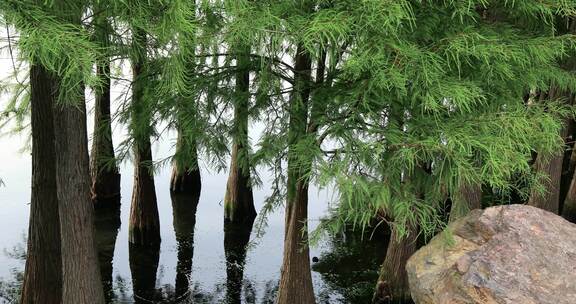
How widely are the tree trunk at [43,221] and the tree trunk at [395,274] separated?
638 cm

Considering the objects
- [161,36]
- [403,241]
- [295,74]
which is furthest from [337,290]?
[161,36]

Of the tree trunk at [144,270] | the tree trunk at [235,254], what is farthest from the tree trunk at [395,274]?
the tree trunk at [144,270]

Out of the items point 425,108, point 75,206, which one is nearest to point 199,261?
point 75,206

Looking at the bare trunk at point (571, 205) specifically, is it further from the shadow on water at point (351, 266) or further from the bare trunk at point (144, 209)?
the bare trunk at point (144, 209)

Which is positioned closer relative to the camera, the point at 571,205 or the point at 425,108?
the point at 425,108

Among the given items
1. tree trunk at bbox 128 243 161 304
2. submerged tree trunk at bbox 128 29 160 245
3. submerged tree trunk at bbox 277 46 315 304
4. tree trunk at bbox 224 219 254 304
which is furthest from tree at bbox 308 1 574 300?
tree trunk at bbox 128 243 161 304

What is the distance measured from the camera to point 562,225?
8094 millimetres

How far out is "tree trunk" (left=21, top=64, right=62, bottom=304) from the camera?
962 cm

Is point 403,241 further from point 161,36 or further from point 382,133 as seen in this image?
point 161,36

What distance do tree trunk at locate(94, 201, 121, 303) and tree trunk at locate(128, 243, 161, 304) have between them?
1.79ft

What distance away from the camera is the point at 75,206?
9.01m

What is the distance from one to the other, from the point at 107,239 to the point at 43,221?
24.8 feet

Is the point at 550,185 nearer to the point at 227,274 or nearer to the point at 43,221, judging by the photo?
the point at 227,274

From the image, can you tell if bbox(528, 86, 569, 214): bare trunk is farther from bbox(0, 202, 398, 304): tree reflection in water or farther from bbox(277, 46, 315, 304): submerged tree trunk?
bbox(277, 46, 315, 304): submerged tree trunk
